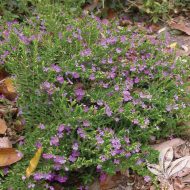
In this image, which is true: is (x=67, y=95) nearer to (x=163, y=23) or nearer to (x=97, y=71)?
(x=97, y=71)

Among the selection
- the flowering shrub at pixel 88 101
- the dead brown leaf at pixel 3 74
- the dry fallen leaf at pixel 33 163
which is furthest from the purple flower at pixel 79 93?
the dead brown leaf at pixel 3 74

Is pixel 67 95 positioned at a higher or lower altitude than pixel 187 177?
higher

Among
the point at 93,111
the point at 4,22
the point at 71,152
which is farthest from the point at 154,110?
the point at 4,22

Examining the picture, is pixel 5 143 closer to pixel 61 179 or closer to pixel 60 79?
pixel 61 179

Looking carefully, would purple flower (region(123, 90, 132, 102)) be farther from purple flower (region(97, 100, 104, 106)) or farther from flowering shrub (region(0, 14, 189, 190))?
purple flower (region(97, 100, 104, 106))

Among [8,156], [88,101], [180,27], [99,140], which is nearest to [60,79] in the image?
[88,101]

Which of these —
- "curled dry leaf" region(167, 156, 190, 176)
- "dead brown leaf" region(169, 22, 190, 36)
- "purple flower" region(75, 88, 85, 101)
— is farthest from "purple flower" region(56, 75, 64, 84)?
"dead brown leaf" region(169, 22, 190, 36)
